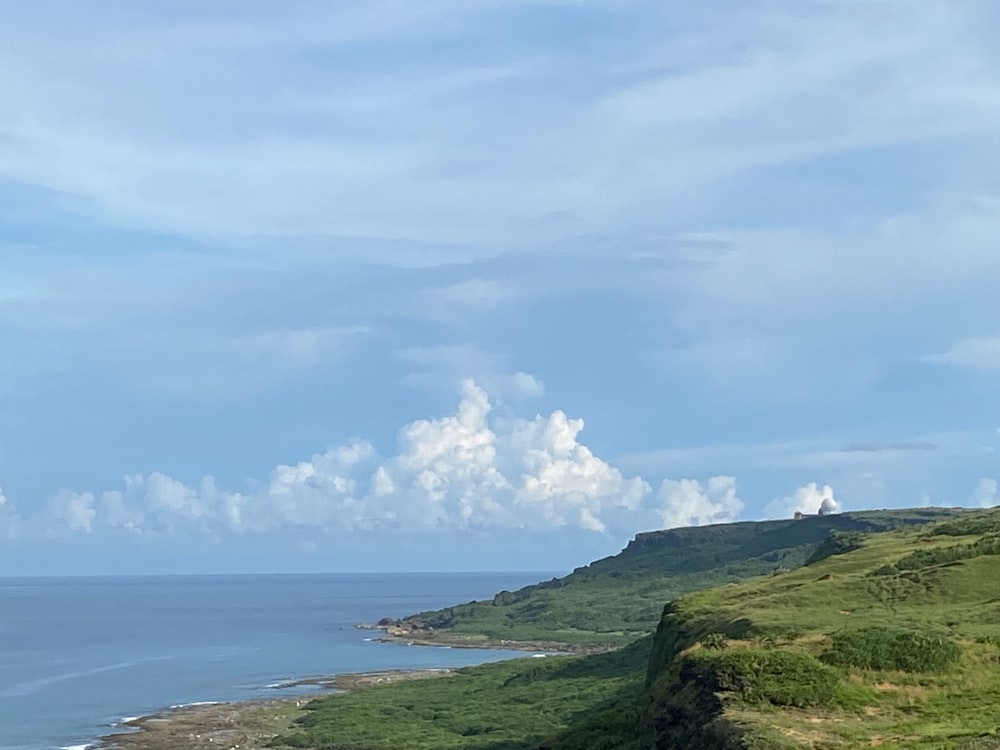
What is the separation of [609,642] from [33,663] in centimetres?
7608

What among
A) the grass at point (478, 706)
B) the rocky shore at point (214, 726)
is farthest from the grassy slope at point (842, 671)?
the rocky shore at point (214, 726)

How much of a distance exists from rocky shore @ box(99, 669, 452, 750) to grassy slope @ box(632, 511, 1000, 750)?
44520 mm

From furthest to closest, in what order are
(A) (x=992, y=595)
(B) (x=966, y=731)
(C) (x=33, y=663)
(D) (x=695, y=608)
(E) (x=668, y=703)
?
1. (C) (x=33, y=663)
2. (D) (x=695, y=608)
3. (A) (x=992, y=595)
4. (E) (x=668, y=703)
5. (B) (x=966, y=731)

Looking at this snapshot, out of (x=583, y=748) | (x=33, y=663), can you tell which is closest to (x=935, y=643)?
(x=583, y=748)

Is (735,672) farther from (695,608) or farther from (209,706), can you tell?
(209,706)

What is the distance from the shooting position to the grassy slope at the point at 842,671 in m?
43.0

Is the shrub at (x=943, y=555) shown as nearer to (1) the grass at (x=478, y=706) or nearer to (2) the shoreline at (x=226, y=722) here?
(1) the grass at (x=478, y=706)

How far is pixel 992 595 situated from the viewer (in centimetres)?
6381

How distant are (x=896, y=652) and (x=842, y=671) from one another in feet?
8.47

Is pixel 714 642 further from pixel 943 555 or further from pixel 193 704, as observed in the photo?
pixel 193 704

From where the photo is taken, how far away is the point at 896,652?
5028 centimetres

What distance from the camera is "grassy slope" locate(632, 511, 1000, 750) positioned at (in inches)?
A: 1693

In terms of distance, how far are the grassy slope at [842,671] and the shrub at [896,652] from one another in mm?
70

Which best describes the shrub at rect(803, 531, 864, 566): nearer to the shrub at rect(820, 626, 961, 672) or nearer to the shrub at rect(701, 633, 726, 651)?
the shrub at rect(701, 633, 726, 651)
